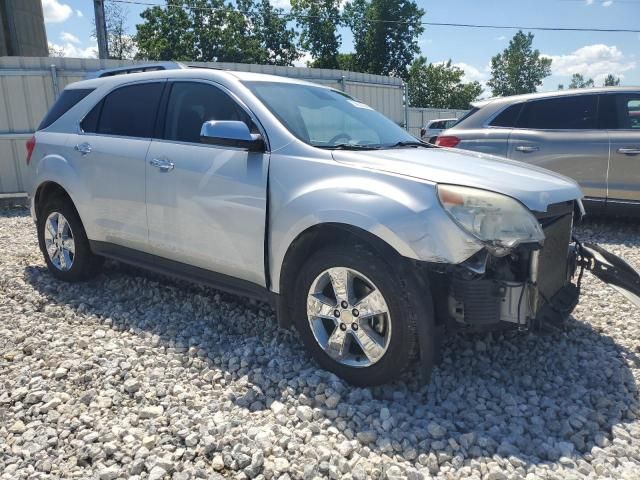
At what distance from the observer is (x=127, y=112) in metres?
4.27

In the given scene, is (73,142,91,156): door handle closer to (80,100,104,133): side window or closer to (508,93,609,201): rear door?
(80,100,104,133): side window

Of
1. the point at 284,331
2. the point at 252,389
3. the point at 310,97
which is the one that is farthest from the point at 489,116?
the point at 252,389

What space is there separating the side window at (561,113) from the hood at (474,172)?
3.81 m

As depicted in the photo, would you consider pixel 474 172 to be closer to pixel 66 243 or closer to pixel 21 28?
pixel 66 243

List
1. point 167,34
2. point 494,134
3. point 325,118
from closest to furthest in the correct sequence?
1. point 325,118
2. point 494,134
3. point 167,34

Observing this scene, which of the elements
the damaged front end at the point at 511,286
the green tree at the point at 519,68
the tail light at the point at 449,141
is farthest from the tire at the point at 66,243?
the green tree at the point at 519,68

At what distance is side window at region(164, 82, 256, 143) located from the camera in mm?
3611

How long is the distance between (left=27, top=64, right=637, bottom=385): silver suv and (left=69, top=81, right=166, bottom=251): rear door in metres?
0.01

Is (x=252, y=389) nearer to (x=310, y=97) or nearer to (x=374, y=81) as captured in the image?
(x=310, y=97)

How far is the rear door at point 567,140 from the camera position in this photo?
6.51 m

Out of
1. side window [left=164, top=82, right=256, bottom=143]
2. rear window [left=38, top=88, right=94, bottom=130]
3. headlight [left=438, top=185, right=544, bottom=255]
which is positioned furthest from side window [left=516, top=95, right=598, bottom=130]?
rear window [left=38, top=88, right=94, bottom=130]

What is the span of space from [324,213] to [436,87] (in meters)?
49.2

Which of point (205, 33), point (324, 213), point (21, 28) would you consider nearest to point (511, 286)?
point (324, 213)

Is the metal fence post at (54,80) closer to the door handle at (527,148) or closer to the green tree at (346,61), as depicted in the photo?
the door handle at (527,148)
